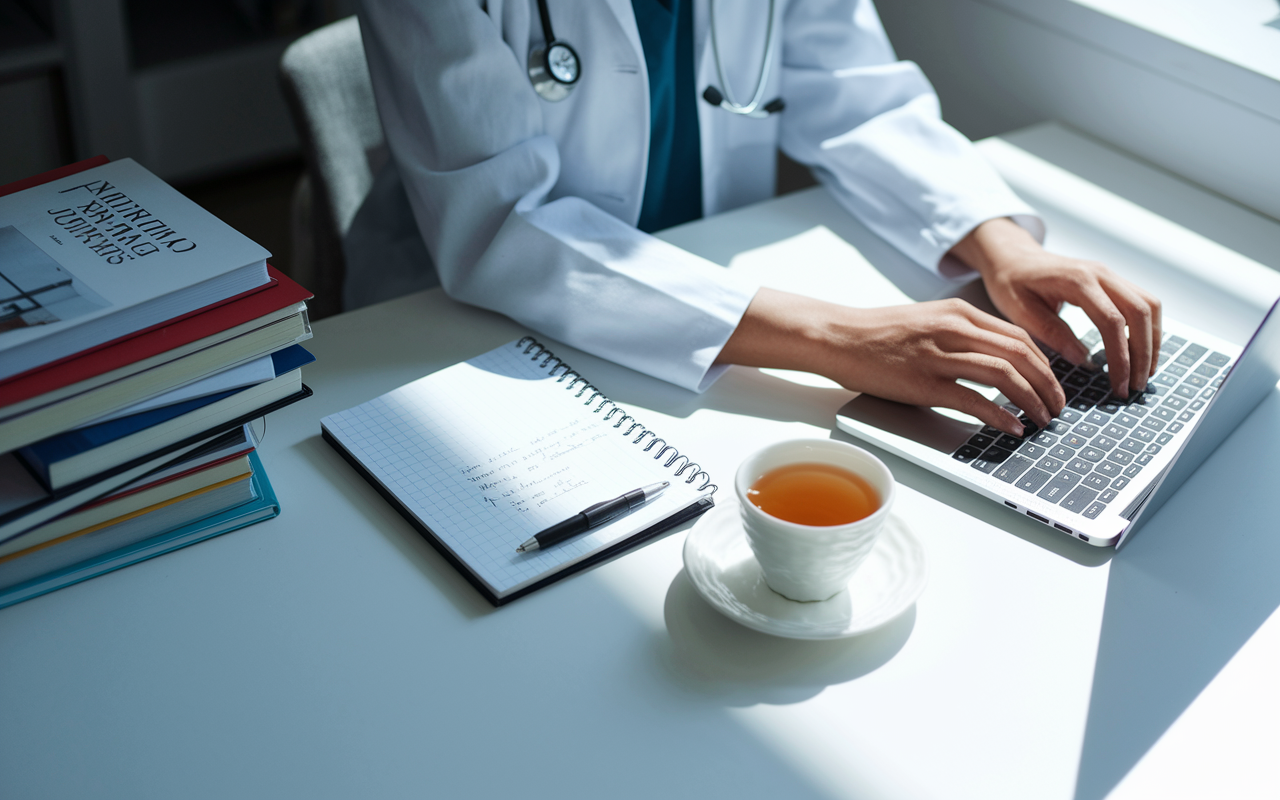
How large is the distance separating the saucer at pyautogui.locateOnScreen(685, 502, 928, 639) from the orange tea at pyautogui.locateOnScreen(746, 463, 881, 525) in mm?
60

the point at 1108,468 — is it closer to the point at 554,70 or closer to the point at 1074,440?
the point at 1074,440

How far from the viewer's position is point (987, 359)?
0.83m

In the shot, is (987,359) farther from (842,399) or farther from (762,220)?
(762,220)

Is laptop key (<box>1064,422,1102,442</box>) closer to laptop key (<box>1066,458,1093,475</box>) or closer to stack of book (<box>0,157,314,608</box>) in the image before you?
laptop key (<box>1066,458,1093,475</box>)

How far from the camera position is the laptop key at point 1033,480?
77 cm

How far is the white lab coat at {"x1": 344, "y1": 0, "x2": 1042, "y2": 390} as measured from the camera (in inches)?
36.3

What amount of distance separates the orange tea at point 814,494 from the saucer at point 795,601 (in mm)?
60

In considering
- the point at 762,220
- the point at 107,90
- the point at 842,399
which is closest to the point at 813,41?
the point at 762,220

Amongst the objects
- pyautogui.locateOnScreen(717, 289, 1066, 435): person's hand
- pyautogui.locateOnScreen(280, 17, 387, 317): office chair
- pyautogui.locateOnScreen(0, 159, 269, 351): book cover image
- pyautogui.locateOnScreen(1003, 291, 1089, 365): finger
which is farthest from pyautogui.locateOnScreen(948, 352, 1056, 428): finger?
pyautogui.locateOnScreen(280, 17, 387, 317): office chair

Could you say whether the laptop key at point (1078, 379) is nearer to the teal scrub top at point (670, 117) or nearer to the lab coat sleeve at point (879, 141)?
the lab coat sleeve at point (879, 141)

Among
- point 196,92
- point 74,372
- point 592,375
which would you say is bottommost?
point 196,92

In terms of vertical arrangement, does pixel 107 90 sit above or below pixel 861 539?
below

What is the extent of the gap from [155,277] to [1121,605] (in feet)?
2.28

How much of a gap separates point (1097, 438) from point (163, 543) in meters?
0.73
